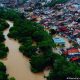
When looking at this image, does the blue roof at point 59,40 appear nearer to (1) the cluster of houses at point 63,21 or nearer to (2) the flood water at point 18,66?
(1) the cluster of houses at point 63,21

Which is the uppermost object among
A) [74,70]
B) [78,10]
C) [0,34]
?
[78,10]

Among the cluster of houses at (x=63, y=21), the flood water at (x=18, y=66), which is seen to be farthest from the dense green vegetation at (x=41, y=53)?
the cluster of houses at (x=63, y=21)

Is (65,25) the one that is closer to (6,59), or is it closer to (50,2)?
(6,59)

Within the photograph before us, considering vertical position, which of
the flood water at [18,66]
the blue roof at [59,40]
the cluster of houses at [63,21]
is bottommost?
the flood water at [18,66]

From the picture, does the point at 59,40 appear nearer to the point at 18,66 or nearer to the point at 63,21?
the point at 18,66

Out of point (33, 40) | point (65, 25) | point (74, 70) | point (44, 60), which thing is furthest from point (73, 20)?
point (74, 70)

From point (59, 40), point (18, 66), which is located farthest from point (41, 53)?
point (59, 40)
